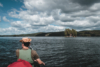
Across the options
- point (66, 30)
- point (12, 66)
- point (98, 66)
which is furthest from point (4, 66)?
point (66, 30)

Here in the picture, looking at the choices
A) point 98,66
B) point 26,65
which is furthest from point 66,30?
point 26,65

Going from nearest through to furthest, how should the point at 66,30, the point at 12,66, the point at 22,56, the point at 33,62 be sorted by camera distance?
1. the point at 12,66
2. the point at 22,56
3. the point at 33,62
4. the point at 66,30

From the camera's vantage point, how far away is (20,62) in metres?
3.75

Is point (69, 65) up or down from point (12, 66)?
down

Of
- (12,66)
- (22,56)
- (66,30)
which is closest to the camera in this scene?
(12,66)

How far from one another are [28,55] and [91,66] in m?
13.5

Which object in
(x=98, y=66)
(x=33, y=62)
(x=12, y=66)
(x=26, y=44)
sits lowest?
(x=98, y=66)

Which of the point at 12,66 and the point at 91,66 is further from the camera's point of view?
the point at 91,66

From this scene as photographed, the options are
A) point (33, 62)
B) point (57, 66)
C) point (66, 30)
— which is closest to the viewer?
point (33, 62)

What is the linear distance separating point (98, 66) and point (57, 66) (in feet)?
22.0

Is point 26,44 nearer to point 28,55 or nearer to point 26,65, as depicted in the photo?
point 28,55

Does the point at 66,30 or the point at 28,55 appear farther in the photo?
the point at 66,30

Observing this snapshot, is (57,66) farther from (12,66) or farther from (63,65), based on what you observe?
(12,66)

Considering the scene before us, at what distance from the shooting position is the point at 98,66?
14.9 metres
